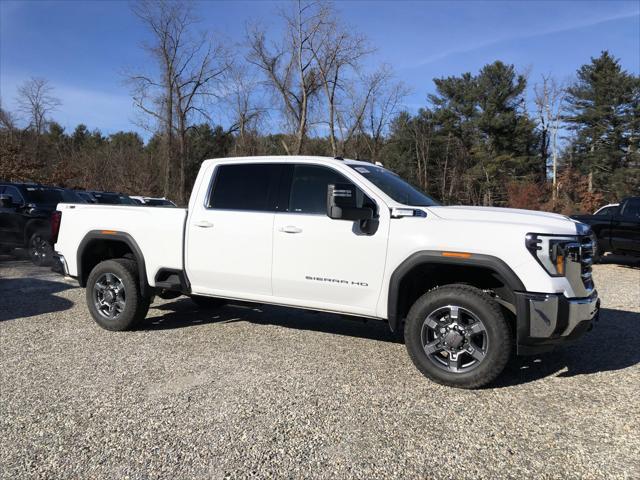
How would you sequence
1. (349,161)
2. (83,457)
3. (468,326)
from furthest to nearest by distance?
(349,161) < (468,326) < (83,457)

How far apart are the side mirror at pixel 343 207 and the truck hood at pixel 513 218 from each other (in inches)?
23.4

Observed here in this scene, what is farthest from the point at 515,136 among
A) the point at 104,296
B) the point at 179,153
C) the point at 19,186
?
the point at 104,296

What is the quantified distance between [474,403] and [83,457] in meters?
2.80

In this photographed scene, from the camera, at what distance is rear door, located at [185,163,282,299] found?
504cm

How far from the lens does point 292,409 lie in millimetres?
3795

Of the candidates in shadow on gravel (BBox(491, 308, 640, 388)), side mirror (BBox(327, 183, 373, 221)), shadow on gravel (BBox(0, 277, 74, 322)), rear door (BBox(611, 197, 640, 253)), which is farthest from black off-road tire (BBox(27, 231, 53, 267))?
Result: rear door (BBox(611, 197, 640, 253))

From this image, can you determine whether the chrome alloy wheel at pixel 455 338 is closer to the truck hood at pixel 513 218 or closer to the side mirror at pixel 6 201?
the truck hood at pixel 513 218

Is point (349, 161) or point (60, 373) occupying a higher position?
point (349, 161)

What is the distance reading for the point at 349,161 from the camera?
5.18 m

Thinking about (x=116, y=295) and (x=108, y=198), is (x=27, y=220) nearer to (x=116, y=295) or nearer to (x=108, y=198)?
(x=108, y=198)

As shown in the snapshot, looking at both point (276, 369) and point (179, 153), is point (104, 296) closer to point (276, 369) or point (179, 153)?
point (276, 369)

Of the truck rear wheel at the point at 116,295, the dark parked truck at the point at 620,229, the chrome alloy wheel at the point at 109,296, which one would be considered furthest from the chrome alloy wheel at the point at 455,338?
the dark parked truck at the point at 620,229

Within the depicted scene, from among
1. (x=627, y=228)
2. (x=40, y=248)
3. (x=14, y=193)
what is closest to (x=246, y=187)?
(x=40, y=248)

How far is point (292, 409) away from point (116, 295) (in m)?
3.13
